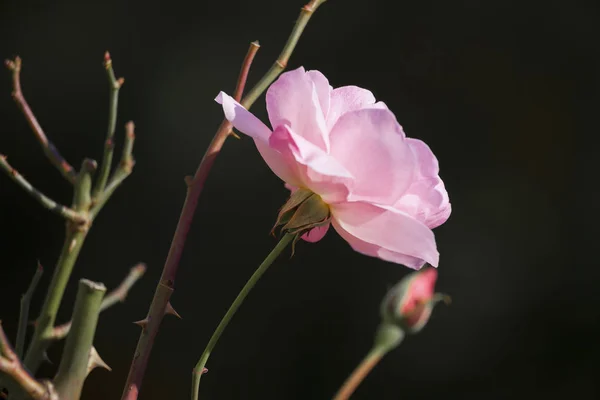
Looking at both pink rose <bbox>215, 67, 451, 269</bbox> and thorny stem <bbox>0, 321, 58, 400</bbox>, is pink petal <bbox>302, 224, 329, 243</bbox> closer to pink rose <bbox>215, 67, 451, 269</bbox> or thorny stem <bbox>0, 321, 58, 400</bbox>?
pink rose <bbox>215, 67, 451, 269</bbox>

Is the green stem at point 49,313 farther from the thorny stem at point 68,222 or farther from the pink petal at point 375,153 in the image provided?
the pink petal at point 375,153

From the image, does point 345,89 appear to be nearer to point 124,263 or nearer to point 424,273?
point 424,273

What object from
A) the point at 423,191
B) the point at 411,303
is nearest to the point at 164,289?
the point at 423,191

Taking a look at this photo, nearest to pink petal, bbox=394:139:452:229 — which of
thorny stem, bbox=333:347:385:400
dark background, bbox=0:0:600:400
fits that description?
thorny stem, bbox=333:347:385:400

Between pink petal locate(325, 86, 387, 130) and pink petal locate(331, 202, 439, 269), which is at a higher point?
pink petal locate(325, 86, 387, 130)

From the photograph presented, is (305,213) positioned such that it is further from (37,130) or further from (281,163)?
(37,130)

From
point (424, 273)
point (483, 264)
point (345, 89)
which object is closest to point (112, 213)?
point (483, 264)

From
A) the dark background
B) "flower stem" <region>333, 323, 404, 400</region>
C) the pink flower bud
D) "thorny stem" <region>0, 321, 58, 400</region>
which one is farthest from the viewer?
the dark background
